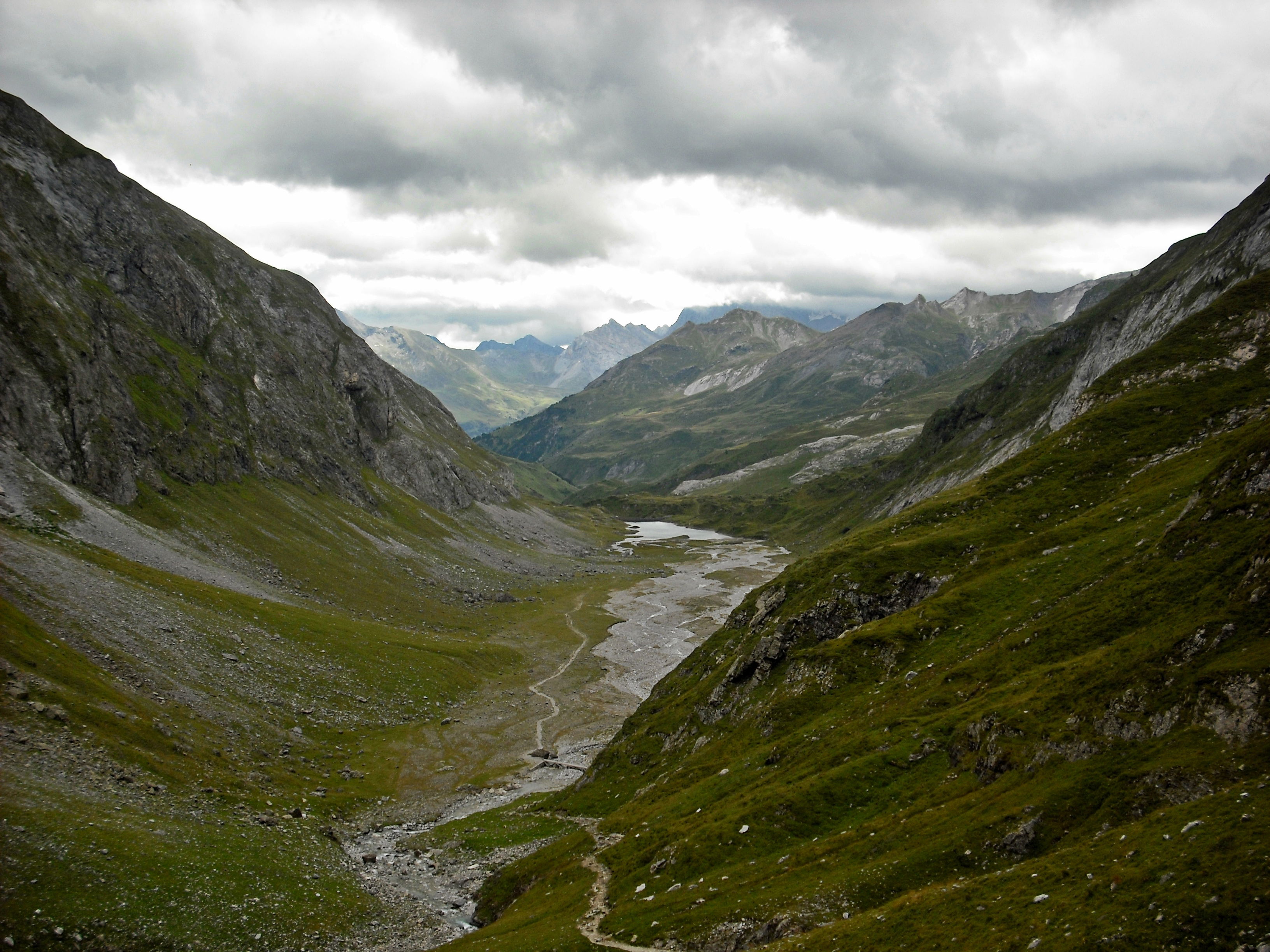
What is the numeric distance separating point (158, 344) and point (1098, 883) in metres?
188

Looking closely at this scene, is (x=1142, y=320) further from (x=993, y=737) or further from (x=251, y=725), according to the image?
(x=251, y=725)

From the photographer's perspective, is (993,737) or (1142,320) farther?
(1142,320)

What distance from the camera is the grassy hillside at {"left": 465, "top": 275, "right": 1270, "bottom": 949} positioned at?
25.6 m

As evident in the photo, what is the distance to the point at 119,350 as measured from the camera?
147 m

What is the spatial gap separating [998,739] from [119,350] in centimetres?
17196

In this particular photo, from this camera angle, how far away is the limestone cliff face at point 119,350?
383ft

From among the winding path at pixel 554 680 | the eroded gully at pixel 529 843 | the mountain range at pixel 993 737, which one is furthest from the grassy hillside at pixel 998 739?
the winding path at pixel 554 680

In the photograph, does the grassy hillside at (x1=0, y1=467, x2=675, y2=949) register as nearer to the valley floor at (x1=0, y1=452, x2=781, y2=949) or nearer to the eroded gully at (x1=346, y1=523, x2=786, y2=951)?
the valley floor at (x1=0, y1=452, x2=781, y2=949)

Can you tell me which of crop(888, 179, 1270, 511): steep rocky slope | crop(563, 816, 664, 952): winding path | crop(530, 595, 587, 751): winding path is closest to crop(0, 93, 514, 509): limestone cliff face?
crop(530, 595, 587, 751): winding path

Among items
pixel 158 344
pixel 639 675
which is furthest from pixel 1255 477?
pixel 158 344

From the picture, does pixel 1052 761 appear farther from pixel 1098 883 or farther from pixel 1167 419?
pixel 1167 419

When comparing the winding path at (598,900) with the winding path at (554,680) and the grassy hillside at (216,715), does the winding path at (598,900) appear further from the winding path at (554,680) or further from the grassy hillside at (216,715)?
the winding path at (554,680)

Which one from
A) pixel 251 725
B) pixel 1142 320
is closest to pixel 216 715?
pixel 251 725

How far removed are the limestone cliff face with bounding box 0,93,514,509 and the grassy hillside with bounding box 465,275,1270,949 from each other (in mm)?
105832
